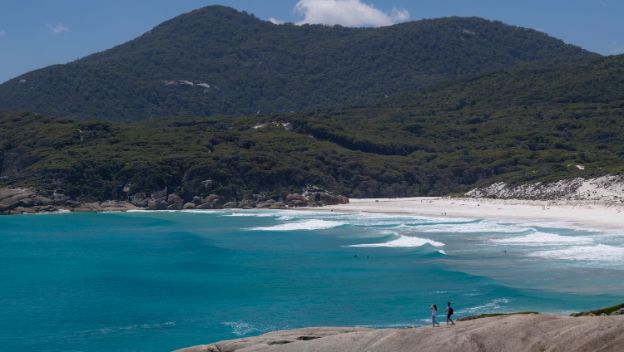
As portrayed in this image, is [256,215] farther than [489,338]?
Yes

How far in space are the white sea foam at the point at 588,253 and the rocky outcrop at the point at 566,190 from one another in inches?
1181

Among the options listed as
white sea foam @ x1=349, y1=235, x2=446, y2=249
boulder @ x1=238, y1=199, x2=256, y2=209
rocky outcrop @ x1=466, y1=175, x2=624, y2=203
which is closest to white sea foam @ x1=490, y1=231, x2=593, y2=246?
white sea foam @ x1=349, y1=235, x2=446, y2=249

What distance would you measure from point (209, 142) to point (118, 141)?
14.4 m

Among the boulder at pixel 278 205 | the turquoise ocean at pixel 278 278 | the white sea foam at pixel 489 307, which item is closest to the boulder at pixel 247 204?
the boulder at pixel 278 205

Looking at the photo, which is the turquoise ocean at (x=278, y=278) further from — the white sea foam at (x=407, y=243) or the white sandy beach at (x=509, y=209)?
the white sandy beach at (x=509, y=209)

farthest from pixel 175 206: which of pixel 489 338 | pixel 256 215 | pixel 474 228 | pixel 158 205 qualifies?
pixel 489 338

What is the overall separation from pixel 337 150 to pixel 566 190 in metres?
45.0

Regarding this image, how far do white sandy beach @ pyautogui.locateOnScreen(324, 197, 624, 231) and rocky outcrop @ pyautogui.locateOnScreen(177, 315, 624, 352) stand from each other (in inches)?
2042

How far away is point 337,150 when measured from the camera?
135500mm

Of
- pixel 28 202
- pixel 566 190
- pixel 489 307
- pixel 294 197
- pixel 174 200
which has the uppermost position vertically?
pixel 566 190

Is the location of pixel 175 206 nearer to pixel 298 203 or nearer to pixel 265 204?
pixel 265 204

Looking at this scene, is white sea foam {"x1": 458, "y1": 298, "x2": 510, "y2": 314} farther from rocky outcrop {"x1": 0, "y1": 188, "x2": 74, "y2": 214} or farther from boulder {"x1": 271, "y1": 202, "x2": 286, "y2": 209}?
rocky outcrop {"x1": 0, "y1": 188, "x2": 74, "y2": 214}

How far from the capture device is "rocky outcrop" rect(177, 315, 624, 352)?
17578 mm

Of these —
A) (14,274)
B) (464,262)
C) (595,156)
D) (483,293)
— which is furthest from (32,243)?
(595,156)
